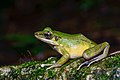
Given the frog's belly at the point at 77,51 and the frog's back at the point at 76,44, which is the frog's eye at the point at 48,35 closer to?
the frog's back at the point at 76,44

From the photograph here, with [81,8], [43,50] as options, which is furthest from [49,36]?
[81,8]

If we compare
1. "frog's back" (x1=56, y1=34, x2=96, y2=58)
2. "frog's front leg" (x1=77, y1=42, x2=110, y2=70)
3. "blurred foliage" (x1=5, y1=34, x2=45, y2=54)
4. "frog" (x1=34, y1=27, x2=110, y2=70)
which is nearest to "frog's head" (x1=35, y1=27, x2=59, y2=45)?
"frog" (x1=34, y1=27, x2=110, y2=70)

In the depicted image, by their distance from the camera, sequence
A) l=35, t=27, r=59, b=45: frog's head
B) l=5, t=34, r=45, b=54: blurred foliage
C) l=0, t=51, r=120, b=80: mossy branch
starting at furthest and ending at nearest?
l=5, t=34, r=45, b=54: blurred foliage < l=35, t=27, r=59, b=45: frog's head < l=0, t=51, r=120, b=80: mossy branch

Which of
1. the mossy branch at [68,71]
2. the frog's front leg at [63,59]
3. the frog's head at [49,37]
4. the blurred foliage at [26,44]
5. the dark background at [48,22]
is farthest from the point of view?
the dark background at [48,22]

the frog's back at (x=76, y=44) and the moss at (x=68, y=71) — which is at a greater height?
the frog's back at (x=76, y=44)

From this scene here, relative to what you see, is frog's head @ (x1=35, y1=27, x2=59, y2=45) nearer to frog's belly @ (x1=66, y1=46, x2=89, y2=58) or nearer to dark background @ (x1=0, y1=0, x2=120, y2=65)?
frog's belly @ (x1=66, y1=46, x2=89, y2=58)

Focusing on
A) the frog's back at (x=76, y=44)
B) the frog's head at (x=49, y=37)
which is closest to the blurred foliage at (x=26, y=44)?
the frog's head at (x=49, y=37)

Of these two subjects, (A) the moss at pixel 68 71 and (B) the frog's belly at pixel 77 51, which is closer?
(A) the moss at pixel 68 71
